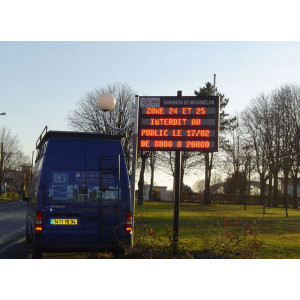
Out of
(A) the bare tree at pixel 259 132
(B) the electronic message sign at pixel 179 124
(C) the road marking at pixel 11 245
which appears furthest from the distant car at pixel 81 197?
(A) the bare tree at pixel 259 132

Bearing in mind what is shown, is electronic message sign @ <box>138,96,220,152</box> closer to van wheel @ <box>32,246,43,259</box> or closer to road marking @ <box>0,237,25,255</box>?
van wheel @ <box>32,246,43,259</box>

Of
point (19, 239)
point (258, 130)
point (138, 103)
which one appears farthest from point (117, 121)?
point (138, 103)

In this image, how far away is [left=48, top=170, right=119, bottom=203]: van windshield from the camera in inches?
362

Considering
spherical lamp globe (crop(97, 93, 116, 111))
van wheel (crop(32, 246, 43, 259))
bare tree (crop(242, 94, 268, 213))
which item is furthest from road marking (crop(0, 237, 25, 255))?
bare tree (crop(242, 94, 268, 213))

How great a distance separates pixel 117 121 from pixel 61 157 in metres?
38.2

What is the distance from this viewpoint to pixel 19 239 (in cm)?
1521

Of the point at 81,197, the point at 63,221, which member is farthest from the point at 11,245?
the point at 81,197

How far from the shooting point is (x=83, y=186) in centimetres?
934

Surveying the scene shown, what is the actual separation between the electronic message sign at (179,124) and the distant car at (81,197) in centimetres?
195

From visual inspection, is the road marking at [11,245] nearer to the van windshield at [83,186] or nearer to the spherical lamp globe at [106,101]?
the van windshield at [83,186]

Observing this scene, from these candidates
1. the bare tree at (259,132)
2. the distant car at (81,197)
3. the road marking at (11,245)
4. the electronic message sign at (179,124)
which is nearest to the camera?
the distant car at (81,197)

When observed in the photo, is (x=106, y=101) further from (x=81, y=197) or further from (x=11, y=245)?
(x=11, y=245)

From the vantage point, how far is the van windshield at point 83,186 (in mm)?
9195

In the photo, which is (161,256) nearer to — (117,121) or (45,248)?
(45,248)
